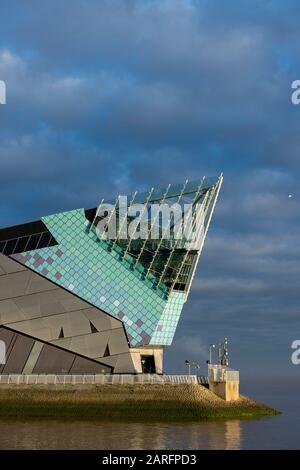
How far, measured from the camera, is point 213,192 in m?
85.8

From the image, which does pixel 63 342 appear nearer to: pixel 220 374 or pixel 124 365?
pixel 124 365

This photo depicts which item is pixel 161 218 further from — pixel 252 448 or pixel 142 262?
pixel 252 448

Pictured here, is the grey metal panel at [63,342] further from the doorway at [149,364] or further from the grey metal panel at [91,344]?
the doorway at [149,364]

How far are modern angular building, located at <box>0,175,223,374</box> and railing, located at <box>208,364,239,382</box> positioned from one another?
8.35 m

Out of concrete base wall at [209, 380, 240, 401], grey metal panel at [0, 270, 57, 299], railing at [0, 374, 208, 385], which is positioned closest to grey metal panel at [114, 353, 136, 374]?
railing at [0, 374, 208, 385]

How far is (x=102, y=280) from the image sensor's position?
81750mm

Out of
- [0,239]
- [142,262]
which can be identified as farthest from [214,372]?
[0,239]

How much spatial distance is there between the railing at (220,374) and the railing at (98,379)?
2.51ft

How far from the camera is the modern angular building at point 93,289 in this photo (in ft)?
263

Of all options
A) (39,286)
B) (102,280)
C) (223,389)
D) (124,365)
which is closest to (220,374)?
(223,389)
